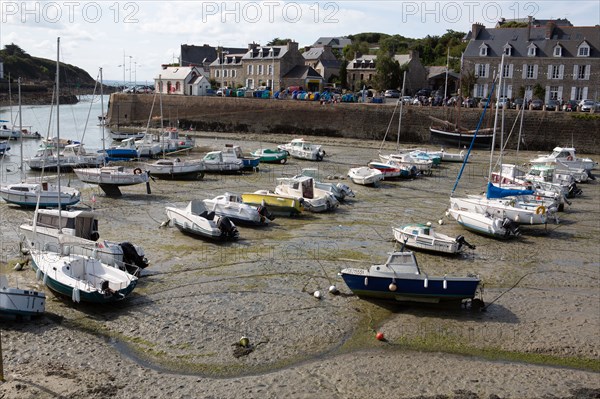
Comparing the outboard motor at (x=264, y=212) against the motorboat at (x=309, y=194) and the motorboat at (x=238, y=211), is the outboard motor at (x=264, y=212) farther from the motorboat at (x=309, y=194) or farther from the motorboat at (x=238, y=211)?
the motorboat at (x=309, y=194)

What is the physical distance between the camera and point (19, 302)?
44.9 feet

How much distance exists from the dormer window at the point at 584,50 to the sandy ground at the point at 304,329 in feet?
121

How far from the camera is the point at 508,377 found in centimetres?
1203

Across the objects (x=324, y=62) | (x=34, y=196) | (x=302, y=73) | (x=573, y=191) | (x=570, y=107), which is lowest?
(x=34, y=196)

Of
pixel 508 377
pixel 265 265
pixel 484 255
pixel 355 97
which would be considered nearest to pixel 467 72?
pixel 355 97

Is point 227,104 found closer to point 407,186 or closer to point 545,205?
point 407,186

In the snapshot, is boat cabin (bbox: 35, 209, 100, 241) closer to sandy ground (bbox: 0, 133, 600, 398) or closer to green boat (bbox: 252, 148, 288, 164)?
sandy ground (bbox: 0, 133, 600, 398)

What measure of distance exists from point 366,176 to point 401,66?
40.9m

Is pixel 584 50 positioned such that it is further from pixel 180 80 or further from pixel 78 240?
pixel 78 240

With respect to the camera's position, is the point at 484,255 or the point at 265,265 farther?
the point at 484,255

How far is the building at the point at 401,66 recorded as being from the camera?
7112 centimetres

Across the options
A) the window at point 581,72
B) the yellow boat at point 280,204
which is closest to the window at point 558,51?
the window at point 581,72

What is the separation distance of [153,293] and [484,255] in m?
10.1

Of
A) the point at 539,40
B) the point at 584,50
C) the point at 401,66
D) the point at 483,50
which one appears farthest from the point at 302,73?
the point at 584,50
